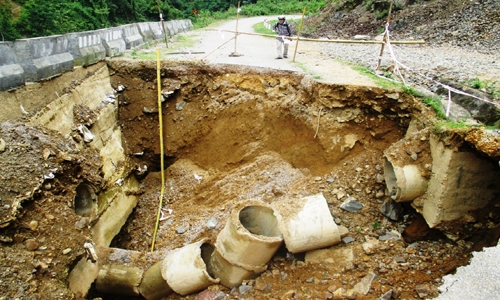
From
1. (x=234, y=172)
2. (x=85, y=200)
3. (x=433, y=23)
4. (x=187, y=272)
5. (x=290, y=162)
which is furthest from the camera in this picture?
(x=433, y=23)

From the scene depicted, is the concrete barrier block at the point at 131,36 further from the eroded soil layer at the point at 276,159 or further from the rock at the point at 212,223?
the rock at the point at 212,223

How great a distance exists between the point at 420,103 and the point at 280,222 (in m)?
3.13

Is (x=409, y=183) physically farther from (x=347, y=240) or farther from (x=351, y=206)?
(x=347, y=240)

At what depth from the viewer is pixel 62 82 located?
20.7 feet

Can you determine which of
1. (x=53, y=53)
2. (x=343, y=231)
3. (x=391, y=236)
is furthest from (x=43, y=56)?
(x=391, y=236)

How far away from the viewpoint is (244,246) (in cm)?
429

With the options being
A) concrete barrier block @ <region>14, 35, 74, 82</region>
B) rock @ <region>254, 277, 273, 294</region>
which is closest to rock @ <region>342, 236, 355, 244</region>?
rock @ <region>254, 277, 273, 294</region>

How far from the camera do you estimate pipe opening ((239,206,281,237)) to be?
480 centimetres

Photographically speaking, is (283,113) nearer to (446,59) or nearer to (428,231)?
(428,231)

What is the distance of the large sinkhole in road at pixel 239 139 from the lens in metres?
5.84

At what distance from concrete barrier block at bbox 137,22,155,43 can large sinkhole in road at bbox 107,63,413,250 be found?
347cm

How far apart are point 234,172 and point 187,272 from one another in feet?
8.76

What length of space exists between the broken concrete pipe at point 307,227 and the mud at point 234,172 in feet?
0.87

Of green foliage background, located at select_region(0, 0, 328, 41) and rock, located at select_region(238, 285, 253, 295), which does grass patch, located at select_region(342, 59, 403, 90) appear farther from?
green foliage background, located at select_region(0, 0, 328, 41)
